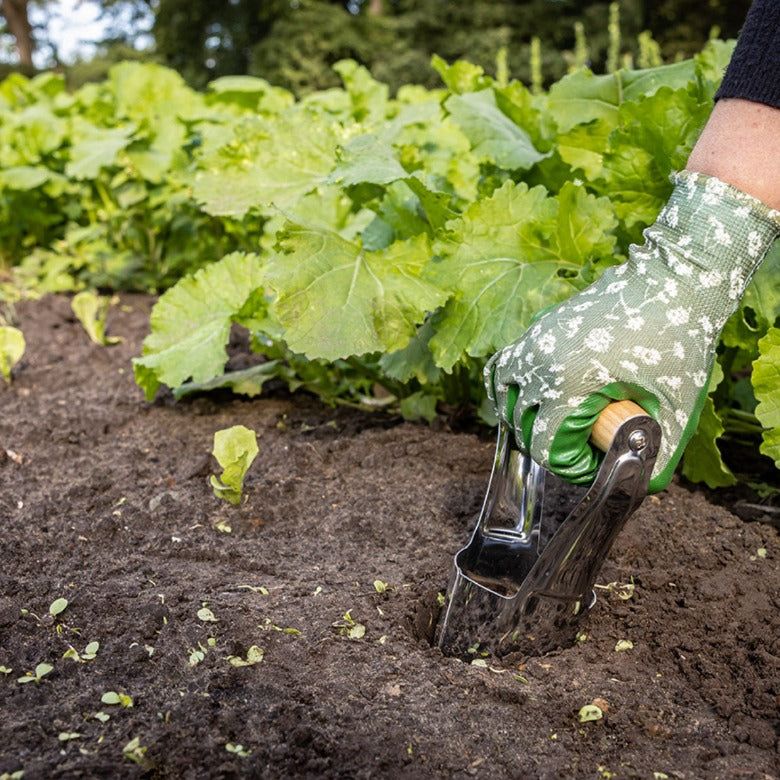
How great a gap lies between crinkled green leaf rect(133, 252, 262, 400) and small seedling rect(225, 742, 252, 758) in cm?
137

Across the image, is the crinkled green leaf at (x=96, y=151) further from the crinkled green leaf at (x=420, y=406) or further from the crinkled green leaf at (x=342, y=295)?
the crinkled green leaf at (x=342, y=295)

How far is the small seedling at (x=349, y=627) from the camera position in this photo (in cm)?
177

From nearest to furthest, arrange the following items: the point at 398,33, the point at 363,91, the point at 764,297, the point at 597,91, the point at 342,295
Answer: the point at 764,297
the point at 342,295
the point at 597,91
the point at 363,91
the point at 398,33

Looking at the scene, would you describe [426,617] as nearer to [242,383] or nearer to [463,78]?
[242,383]

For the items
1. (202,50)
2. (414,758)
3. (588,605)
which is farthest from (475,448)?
(202,50)

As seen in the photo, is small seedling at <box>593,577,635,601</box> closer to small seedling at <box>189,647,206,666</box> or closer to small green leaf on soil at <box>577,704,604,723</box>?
small green leaf on soil at <box>577,704,604,723</box>

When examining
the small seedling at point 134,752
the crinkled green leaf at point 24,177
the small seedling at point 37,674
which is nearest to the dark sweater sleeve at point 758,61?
the small seedling at point 134,752

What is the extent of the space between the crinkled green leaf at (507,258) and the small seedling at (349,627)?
0.63 meters

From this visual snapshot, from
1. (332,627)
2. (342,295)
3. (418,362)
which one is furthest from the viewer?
(418,362)

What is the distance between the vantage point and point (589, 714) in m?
1.58

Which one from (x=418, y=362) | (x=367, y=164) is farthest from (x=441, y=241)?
(x=418, y=362)

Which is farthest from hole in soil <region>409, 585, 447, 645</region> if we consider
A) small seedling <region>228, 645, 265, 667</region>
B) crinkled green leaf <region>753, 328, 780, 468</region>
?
crinkled green leaf <region>753, 328, 780, 468</region>

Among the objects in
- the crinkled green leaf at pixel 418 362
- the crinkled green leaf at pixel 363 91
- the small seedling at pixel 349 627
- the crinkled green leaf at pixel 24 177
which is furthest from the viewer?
the crinkled green leaf at pixel 24 177

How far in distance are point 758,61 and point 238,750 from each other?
129 centimetres
